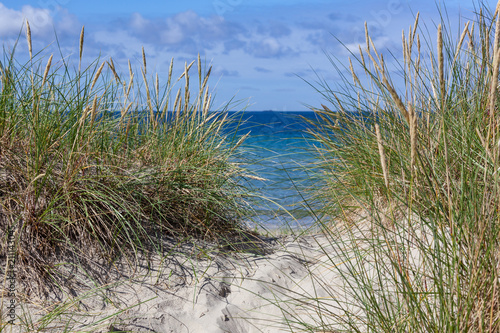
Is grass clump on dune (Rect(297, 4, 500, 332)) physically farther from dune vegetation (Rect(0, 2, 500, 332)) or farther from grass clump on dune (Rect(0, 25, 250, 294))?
grass clump on dune (Rect(0, 25, 250, 294))

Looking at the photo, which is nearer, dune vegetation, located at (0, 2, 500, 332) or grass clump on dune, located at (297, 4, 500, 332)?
grass clump on dune, located at (297, 4, 500, 332)

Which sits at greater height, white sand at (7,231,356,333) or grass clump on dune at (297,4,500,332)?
grass clump on dune at (297,4,500,332)

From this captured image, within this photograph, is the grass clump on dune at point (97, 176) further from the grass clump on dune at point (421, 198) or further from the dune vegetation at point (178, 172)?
the grass clump on dune at point (421, 198)

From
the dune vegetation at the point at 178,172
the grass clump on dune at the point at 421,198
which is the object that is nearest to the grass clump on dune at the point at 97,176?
the dune vegetation at the point at 178,172

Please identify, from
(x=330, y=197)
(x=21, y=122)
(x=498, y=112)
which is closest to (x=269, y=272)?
(x=330, y=197)

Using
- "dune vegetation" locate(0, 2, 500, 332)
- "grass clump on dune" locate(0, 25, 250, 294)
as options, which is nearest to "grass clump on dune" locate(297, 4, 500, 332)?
"dune vegetation" locate(0, 2, 500, 332)

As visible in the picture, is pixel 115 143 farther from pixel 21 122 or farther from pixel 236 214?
pixel 236 214

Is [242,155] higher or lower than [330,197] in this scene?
higher

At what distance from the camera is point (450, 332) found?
1.22 metres

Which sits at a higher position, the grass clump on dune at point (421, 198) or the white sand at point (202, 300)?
the grass clump on dune at point (421, 198)

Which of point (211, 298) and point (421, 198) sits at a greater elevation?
point (421, 198)

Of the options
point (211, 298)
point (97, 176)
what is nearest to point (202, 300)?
Answer: point (211, 298)

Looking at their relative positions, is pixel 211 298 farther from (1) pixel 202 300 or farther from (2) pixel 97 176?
(2) pixel 97 176

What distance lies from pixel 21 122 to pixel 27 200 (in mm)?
628
